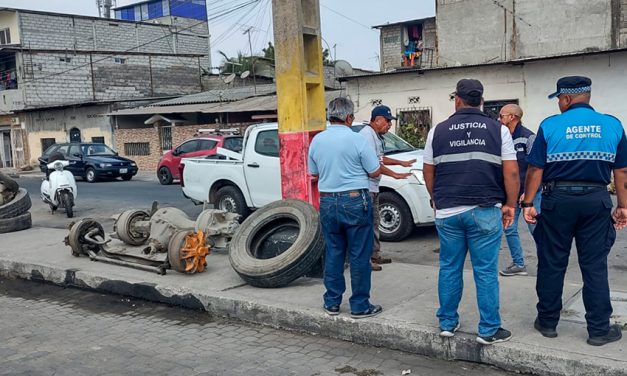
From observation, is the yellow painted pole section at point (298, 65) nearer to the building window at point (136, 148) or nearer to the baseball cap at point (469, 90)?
the baseball cap at point (469, 90)

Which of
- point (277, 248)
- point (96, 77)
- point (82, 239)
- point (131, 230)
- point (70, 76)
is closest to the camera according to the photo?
point (277, 248)

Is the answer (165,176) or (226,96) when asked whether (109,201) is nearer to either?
(165,176)

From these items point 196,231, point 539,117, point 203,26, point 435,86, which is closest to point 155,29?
point 203,26

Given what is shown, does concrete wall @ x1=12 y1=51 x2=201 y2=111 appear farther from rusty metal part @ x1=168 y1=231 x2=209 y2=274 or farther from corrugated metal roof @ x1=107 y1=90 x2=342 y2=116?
rusty metal part @ x1=168 y1=231 x2=209 y2=274

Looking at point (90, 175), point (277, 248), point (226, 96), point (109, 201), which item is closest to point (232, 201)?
point (277, 248)

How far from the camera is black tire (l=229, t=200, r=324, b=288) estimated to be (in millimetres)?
6312

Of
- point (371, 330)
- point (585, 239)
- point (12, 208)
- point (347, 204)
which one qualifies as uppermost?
point (347, 204)

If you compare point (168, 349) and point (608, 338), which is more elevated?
point (608, 338)

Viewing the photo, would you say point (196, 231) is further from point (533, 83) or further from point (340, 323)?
point (533, 83)

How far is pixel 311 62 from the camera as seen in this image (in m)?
7.18

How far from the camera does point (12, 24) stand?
39531 millimetres

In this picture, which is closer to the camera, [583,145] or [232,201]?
[583,145]

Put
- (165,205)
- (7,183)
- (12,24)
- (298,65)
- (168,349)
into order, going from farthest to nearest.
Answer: (12,24), (165,205), (7,183), (298,65), (168,349)

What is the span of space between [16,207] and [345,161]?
27.7 feet
